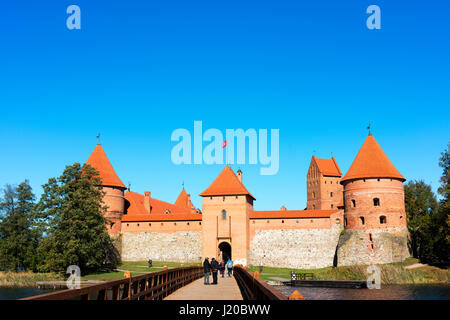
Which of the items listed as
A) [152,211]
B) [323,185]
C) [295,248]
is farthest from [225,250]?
[323,185]

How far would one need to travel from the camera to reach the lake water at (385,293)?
24.8m

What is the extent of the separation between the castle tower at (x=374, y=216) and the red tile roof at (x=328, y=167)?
2997cm

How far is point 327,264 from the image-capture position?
39469 millimetres

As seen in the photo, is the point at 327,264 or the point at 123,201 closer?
the point at 327,264

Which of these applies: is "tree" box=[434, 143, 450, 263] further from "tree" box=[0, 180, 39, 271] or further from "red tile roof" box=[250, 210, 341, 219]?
"tree" box=[0, 180, 39, 271]

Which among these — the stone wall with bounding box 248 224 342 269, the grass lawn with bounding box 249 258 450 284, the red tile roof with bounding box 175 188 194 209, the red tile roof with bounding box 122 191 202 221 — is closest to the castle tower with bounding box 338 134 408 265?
the grass lawn with bounding box 249 258 450 284

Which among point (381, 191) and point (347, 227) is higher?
point (381, 191)

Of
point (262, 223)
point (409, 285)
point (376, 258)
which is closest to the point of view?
point (409, 285)

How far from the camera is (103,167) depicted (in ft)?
145

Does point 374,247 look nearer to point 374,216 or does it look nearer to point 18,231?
point 374,216

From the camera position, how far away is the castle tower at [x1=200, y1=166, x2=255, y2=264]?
40.7 m
